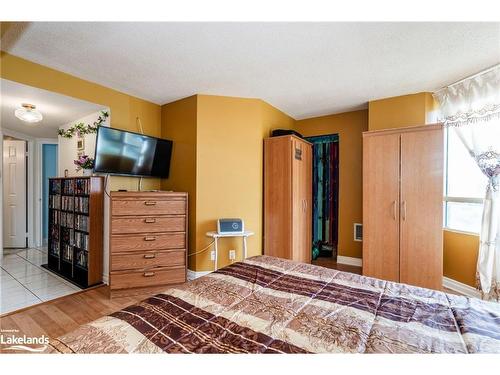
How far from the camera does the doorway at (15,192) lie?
428 centimetres

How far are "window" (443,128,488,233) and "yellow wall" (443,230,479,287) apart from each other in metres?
0.10

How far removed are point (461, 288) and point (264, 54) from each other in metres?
3.29

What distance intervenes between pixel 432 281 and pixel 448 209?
998 mm

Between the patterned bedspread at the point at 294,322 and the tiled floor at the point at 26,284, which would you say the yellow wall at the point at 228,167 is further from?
the patterned bedspread at the point at 294,322

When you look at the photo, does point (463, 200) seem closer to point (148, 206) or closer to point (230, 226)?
point (230, 226)

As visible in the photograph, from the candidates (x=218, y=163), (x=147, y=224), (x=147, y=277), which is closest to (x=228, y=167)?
(x=218, y=163)

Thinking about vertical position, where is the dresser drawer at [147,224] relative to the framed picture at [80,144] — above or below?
below

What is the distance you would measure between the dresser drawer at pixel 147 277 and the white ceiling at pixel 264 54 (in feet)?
7.10

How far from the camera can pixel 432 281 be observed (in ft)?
7.89

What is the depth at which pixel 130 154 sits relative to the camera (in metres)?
2.82

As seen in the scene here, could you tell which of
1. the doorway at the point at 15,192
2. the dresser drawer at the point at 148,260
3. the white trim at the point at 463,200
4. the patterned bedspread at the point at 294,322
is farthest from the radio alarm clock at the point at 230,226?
the doorway at the point at 15,192

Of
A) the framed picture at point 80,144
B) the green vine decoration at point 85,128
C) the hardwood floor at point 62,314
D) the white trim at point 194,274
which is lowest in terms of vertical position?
the hardwood floor at point 62,314

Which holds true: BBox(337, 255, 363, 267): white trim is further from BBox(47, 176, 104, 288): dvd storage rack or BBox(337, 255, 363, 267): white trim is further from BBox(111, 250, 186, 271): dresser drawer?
BBox(47, 176, 104, 288): dvd storage rack
